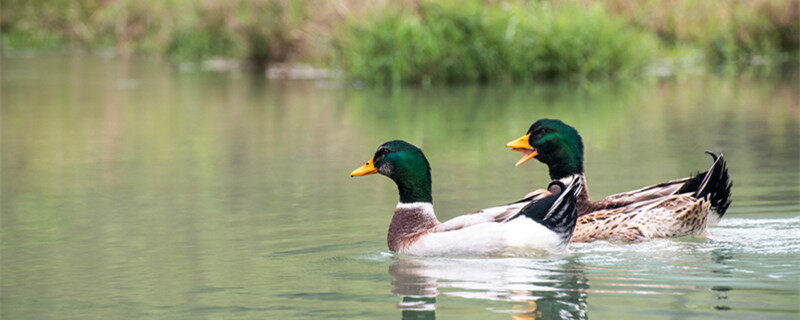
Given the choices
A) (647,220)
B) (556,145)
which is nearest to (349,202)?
(556,145)

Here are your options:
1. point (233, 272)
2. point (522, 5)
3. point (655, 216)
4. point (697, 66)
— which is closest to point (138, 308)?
point (233, 272)

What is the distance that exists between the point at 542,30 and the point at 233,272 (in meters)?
16.0

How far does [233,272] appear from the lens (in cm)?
768

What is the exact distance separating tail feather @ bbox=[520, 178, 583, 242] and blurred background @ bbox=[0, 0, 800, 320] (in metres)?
0.22

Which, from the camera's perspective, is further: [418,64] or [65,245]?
[418,64]

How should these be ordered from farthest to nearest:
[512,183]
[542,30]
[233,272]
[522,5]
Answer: [522,5] → [542,30] → [512,183] → [233,272]

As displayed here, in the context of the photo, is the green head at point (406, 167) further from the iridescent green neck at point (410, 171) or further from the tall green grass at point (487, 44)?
the tall green grass at point (487, 44)

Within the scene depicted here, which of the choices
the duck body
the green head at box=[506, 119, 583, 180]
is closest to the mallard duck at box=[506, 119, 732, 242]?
the green head at box=[506, 119, 583, 180]

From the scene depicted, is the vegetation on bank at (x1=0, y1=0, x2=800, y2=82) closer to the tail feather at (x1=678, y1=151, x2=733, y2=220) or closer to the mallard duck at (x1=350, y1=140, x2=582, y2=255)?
the tail feather at (x1=678, y1=151, x2=733, y2=220)

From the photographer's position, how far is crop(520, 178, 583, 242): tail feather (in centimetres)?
748

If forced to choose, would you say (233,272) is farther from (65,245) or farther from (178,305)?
(65,245)

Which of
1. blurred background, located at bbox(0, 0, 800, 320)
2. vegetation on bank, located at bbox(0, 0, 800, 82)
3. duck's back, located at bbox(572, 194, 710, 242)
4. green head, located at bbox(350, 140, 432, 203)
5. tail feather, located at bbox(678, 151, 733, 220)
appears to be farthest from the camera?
vegetation on bank, located at bbox(0, 0, 800, 82)

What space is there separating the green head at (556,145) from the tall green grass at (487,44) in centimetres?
1435

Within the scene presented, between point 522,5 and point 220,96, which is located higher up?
point 522,5
